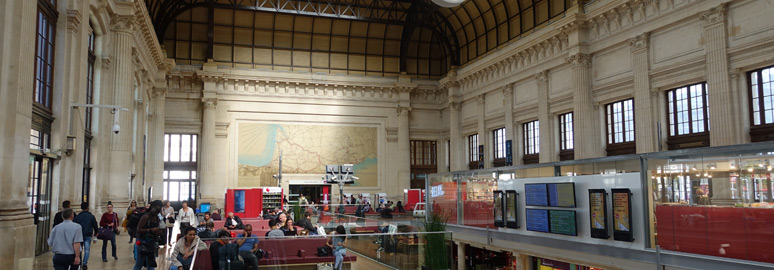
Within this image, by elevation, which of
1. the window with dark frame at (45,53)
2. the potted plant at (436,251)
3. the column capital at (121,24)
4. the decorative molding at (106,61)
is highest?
the column capital at (121,24)

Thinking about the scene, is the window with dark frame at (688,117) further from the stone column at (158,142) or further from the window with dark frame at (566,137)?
the stone column at (158,142)

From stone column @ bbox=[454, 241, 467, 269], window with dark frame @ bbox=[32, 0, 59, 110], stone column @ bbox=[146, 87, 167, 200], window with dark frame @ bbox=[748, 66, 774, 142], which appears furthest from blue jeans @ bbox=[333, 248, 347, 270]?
stone column @ bbox=[146, 87, 167, 200]

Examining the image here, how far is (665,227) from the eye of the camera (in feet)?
37.2

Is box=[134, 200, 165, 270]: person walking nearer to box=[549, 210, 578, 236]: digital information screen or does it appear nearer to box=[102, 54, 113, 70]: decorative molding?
box=[549, 210, 578, 236]: digital information screen

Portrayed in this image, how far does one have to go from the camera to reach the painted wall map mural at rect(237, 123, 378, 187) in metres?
39.2

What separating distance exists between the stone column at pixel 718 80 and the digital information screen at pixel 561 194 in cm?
970

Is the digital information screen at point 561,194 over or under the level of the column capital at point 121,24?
under

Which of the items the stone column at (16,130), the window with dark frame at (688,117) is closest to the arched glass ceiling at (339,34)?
the window with dark frame at (688,117)

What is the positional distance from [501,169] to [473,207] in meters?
1.90

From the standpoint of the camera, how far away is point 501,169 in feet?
56.2

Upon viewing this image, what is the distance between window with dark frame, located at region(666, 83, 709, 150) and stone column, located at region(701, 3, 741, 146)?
0.93 meters

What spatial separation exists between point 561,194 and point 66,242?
429 inches

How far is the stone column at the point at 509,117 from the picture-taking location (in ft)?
110

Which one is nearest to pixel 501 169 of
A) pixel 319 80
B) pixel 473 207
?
pixel 473 207
